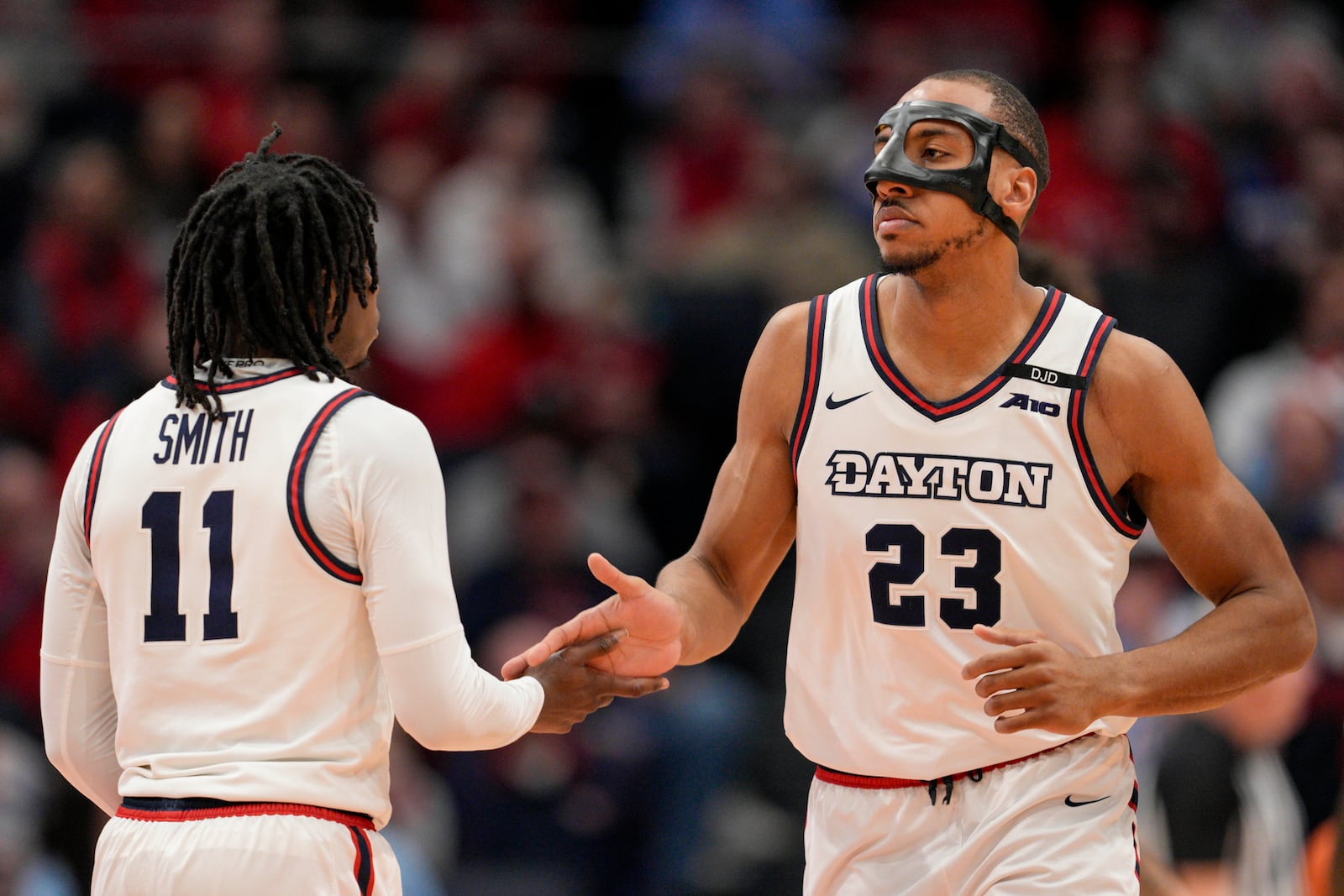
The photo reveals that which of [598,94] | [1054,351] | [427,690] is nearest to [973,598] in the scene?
[1054,351]

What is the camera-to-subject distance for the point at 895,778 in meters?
4.33

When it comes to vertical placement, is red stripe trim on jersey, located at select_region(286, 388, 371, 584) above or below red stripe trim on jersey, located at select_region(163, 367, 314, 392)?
below

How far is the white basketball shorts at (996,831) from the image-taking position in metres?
4.14

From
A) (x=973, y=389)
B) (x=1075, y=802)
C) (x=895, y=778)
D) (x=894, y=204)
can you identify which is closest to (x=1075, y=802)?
(x=1075, y=802)

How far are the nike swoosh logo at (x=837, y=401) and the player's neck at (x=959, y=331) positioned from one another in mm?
134

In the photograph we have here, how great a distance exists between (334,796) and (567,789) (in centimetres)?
431

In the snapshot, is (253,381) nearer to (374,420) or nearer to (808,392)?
(374,420)

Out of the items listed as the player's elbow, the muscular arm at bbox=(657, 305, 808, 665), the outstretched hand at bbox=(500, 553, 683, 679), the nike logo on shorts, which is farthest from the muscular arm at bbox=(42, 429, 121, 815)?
the player's elbow

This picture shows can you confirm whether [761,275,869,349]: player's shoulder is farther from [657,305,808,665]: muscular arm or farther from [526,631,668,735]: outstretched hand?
[526,631,668,735]: outstretched hand

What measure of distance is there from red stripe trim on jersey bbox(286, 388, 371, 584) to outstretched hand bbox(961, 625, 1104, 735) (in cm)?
135

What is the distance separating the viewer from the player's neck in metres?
4.49

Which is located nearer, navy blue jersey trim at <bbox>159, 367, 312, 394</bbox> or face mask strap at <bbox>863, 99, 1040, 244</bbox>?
A: navy blue jersey trim at <bbox>159, 367, 312, 394</bbox>

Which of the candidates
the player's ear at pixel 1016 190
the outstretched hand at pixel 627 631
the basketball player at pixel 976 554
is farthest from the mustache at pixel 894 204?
the outstretched hand at pixel 627 631

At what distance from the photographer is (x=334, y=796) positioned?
3.57 meters
